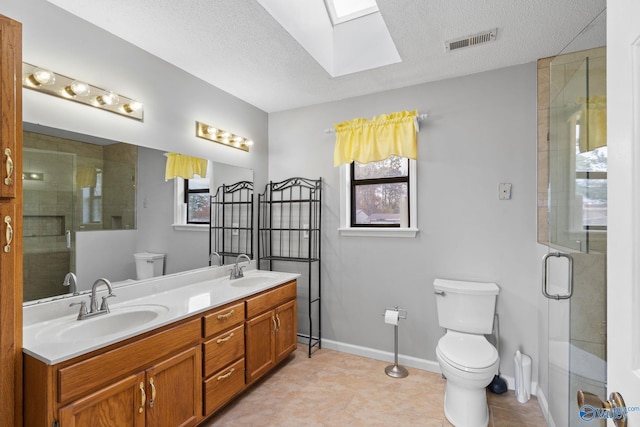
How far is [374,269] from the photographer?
113 inches

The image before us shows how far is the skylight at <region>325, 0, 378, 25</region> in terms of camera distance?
2.23 m

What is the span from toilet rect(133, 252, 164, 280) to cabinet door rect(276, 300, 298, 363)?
0.97m

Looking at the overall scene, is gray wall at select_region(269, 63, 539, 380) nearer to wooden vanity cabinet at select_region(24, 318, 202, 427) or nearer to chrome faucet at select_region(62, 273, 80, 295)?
wooden vanity cabinet at select_region(24, 318, 202, 427)

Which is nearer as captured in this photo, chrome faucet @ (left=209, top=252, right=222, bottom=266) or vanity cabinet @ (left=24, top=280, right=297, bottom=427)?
vanity cabinet @ (left=24, top=280, right=297, bottom=427)

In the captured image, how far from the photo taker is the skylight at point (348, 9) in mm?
2234

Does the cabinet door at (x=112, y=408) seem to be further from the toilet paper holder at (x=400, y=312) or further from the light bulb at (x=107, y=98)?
the toilet paper holder at (x=400, y=312)

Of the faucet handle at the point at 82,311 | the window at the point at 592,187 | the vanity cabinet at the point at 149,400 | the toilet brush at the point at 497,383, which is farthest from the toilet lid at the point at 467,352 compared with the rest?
the faucet handle at the point at 82,311

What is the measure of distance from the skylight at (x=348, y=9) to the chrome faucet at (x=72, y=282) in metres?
2.39

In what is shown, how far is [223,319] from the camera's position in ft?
6.56

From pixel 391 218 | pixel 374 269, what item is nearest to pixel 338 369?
pixel 374 269

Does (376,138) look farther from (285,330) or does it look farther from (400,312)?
(285,330)

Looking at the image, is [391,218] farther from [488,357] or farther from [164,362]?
[164,362]

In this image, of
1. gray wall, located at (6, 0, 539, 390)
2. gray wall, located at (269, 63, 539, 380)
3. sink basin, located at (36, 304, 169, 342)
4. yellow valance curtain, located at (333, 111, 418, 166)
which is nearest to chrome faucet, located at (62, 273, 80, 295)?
sink basin, located at (36, 304, 169, 342)

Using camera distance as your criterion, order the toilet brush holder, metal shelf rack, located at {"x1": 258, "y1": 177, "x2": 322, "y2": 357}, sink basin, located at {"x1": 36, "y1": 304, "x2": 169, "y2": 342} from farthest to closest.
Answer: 1. metal shelf rack, located at {"x1": 258, "y1": 177, "x2": 322, "y2": 357}
2. the toilet brush holder
3. sink basin, located at {"x1": 36, "y1": 304, "x2": 169, "y2": 342}
